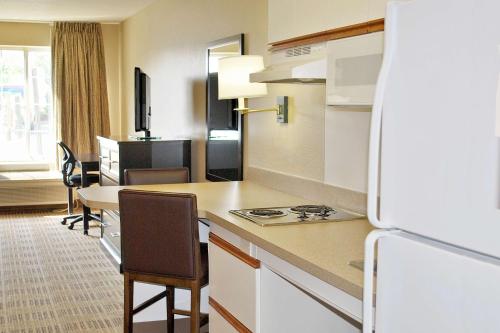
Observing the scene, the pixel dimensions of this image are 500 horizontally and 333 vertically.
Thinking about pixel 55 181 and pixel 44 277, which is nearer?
pixel 44 277

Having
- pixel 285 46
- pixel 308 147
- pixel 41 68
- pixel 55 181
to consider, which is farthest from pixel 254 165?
pixel 41 68

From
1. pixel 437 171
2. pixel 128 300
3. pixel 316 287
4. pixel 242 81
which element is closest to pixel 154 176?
pixel 242 81

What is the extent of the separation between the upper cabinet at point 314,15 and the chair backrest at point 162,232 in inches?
37.8

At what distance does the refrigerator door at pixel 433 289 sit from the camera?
3.69 ft

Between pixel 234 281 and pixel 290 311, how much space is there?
30 centimetres

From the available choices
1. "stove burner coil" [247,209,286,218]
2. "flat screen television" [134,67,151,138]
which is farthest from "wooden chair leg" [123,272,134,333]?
"flat screen television" [134,67,151,138]

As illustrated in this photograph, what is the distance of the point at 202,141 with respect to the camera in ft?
19.1

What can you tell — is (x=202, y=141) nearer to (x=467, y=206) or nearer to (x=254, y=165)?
(x=254, y=165)

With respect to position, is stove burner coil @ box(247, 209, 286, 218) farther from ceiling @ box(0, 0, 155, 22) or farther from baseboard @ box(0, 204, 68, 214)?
baseboard @ box(0, 204, 68, 214)

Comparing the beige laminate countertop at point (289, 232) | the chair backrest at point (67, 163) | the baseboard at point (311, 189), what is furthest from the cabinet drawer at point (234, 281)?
the chair backrest at point (67, 163)

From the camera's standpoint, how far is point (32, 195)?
Answer: 877 centimetres

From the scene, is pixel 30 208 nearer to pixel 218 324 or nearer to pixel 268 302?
pixel 218 324

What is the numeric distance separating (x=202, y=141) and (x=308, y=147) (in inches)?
95.3

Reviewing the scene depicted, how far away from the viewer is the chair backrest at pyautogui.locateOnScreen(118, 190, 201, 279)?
287 centimetres
